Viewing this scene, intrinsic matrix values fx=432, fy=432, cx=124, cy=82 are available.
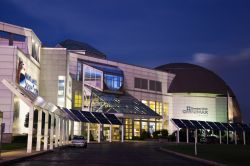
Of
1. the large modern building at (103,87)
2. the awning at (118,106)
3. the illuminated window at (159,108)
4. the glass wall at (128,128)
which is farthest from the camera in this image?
the illuminated window at (159,108)

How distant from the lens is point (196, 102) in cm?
10875

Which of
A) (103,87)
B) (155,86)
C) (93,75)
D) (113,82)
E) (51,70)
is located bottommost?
(103,87)

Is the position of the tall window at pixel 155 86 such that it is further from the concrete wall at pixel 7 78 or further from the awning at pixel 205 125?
the concrete wall at pixel 7 78

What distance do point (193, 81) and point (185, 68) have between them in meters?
6.28

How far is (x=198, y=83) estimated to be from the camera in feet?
367

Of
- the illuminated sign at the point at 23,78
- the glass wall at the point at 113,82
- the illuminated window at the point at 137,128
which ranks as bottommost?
the illuminated window at the point at 137,128

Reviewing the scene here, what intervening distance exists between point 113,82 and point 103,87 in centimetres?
408

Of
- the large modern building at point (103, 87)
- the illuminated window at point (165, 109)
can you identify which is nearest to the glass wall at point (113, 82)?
the large modern building at point (103, 87)

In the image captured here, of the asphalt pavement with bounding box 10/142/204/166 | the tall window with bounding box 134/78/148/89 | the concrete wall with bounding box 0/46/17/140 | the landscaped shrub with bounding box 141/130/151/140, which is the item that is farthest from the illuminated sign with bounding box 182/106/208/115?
the asphalt pavement with bounding box 10/142/204/166

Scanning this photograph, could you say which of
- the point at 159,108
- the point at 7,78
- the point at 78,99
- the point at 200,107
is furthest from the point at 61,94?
the point at 200,107

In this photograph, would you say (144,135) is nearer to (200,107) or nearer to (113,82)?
(113,82)

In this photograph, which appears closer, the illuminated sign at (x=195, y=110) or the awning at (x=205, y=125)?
the awning at (x=205, y=125)

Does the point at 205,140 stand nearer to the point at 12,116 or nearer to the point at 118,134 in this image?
the point at 118,134

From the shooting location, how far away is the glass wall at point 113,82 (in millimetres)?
85500
